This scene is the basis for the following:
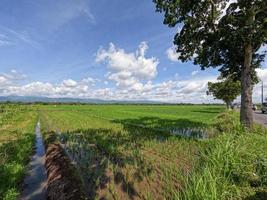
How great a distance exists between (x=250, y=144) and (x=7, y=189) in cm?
904

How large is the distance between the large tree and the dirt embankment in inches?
464

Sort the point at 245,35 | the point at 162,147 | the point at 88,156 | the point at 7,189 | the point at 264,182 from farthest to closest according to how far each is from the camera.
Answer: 1. the point at 245,35
2. the point at 162,147
3. the point at 88,156
4. the point at 7,189
5. the point at 264,182

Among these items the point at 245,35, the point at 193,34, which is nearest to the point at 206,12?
the point at 193,34

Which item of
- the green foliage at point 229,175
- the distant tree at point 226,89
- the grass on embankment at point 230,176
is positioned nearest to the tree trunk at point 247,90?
the grass on embankment at point 230,176

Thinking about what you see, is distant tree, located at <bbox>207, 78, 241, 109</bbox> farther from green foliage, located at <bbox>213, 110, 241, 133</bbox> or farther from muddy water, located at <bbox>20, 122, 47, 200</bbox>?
muddy water, located at <bbox>20, 122, 47, 200</bbox>

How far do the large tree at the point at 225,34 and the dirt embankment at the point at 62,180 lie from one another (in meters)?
11.8

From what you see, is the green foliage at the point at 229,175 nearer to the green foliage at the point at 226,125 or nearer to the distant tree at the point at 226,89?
the green foliage at the point at 226,125

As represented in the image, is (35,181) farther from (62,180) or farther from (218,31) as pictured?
(218,31)

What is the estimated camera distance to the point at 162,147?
45.5ft

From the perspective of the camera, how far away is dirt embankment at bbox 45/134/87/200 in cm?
812

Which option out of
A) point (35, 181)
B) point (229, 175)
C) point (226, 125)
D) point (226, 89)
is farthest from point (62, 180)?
point (226, 89)

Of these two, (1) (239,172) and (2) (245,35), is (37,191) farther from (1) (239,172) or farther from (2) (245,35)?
(2) (245,35)

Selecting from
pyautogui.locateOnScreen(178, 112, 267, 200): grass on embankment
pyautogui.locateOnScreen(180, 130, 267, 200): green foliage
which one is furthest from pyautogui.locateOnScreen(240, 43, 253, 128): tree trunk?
pyautogui.locateOnScreen(180, 130, 267, 200): green foliage

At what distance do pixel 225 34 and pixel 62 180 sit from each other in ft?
44.8
